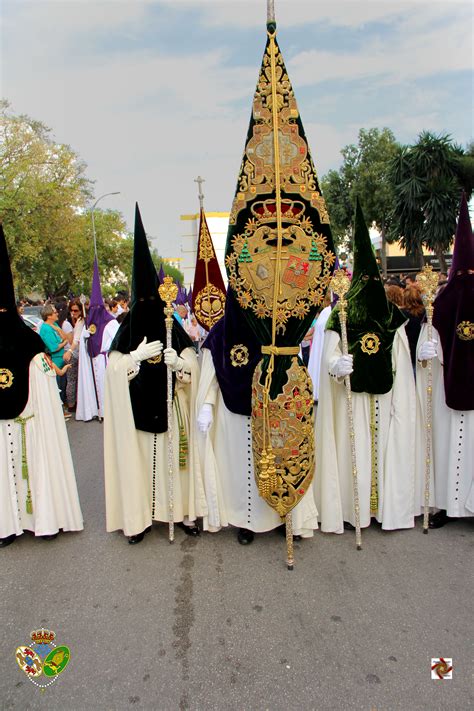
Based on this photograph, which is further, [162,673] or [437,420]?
[437,420]

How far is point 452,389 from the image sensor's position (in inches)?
157

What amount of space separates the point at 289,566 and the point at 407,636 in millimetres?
977

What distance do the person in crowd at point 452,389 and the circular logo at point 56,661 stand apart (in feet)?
9.87

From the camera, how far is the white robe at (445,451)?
13.3 feet

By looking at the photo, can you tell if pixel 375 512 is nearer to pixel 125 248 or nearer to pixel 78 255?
pixel 78 255

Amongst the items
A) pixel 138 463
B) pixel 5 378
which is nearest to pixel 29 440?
pixel 5 378

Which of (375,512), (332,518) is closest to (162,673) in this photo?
(332,518)

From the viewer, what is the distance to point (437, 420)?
420 centimetres

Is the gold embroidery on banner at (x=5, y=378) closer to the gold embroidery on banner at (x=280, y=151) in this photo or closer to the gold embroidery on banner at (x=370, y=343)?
the gold embroidery on banner at (x=280, y=151)

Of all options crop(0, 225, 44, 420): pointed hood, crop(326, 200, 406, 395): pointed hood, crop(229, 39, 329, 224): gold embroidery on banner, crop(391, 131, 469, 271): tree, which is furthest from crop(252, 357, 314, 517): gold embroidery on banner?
crop(391, 131, 469, 271): tree

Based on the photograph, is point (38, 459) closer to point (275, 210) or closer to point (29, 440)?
point (29, 440)

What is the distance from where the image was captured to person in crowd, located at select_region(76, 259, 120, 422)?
8.37 metres

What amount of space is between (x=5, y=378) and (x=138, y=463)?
4.29 ft

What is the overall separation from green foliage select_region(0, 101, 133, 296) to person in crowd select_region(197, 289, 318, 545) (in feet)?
76.0
